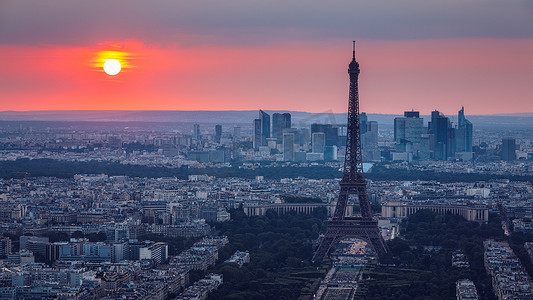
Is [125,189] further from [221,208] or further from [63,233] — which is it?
[63,233]

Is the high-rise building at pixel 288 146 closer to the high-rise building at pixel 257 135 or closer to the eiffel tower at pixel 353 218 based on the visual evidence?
the high-rise building at pixel 257 135

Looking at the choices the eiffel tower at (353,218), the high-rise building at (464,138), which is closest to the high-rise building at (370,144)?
the high-rise building at (464,138)

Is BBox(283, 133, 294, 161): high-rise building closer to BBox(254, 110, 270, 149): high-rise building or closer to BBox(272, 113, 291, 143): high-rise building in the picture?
BBox(272, 113, 291, 143): high-rise building

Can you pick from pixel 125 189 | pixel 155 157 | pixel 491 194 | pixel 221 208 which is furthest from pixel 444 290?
pixel 155 157

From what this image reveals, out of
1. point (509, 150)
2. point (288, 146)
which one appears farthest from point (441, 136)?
point (288, 146)

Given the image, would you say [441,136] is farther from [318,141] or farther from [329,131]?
[318,141]

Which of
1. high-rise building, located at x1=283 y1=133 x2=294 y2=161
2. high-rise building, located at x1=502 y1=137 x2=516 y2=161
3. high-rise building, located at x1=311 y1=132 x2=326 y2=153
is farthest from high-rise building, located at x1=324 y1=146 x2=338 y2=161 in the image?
high-rise building, located at x1=502 y1=137 x2=516 y2=161

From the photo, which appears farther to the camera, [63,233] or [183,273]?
[63,233]
